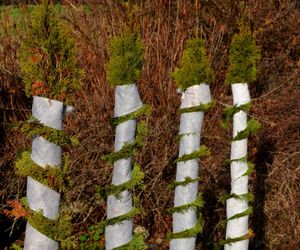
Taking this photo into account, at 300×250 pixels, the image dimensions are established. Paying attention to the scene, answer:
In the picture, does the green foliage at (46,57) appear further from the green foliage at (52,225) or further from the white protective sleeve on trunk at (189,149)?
the white protective sleeve on trunk at (189,149)

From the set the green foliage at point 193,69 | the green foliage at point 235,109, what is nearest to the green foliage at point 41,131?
the green foliage at point 193,69

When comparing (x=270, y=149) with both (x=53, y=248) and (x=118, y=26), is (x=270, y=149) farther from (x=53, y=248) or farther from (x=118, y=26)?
(x=53, y=248)

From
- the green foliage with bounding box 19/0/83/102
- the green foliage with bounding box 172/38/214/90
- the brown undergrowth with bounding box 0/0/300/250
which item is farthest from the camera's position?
the brown undergrowth with bounding box 0/0/300/250

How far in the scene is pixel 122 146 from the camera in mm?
2410

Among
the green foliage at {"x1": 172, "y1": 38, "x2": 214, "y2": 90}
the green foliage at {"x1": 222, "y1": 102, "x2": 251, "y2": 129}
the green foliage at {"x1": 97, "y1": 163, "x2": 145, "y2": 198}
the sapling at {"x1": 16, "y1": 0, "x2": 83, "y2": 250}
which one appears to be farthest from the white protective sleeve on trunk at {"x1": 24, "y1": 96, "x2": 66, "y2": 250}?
the green foliage at {"x1": 222, "y1": 102, "x2": 251, "y2": 129}

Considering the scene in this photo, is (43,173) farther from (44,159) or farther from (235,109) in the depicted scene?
(235,109)

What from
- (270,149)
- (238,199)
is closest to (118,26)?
(270,149)

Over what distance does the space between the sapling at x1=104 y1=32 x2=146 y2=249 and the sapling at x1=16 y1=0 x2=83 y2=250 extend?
0.28m

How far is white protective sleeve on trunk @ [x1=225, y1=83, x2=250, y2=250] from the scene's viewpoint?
319 cm

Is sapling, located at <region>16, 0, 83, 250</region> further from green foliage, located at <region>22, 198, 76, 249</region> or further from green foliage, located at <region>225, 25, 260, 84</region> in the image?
green foliage, located at <region>225, 25, 260, 84</region>

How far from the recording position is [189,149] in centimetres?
276

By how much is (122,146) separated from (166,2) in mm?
2950

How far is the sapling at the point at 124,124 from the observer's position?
239 cm

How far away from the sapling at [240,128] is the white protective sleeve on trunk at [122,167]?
90cm
